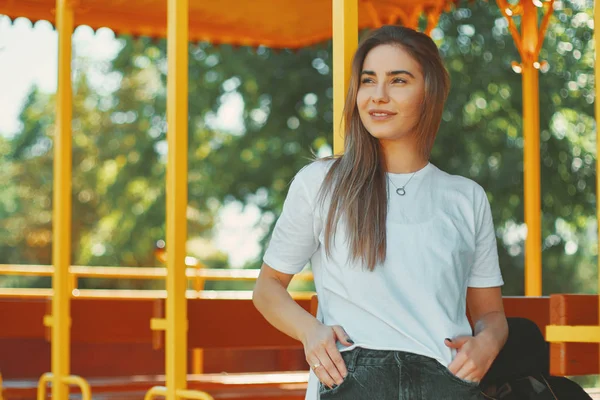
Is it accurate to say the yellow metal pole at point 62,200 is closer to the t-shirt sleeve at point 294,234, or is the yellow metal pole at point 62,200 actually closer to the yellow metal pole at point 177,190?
the yellow metal pole at point 177,190

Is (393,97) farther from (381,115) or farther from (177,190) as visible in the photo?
(177,190)

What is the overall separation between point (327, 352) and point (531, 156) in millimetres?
4396

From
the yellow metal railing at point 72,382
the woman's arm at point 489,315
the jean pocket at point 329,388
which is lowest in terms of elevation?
the yellow metal railing at point 72,382

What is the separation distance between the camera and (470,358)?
2.18 m

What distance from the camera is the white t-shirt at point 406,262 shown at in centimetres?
221

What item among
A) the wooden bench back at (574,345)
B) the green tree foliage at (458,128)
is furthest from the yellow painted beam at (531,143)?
the green tree foliage at (458,128)

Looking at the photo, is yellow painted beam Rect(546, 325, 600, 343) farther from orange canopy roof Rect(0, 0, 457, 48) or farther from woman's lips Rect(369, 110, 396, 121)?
orange canopy roof Rect(0, 0, 457, 48)

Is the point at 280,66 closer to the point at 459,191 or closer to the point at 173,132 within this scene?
the point at 173,132

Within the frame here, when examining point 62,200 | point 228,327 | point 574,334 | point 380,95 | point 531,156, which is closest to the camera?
point 380,95

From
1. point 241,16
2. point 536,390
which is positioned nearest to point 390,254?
point 536,390

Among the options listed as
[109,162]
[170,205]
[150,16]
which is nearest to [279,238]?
[170,205]

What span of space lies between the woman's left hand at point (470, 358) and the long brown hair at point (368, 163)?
239 millimetres

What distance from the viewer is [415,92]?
7.80 feet

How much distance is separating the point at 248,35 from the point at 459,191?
5.05 m
